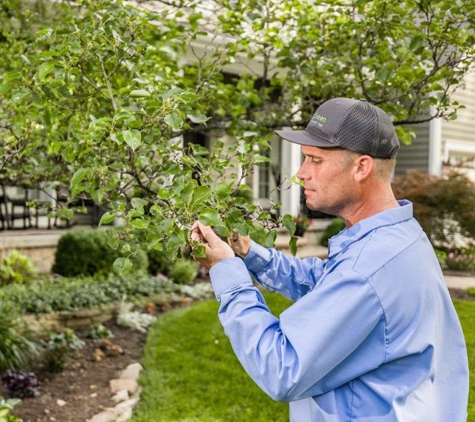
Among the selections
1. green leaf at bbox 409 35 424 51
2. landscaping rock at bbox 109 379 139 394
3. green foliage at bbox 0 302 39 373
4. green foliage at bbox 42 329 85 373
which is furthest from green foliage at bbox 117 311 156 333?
green leaf at bbox 409 35 424 51

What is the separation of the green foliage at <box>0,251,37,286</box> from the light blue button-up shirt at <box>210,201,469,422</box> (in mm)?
7177

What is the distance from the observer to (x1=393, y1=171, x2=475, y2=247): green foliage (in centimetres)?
1110

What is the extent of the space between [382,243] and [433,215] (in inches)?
398

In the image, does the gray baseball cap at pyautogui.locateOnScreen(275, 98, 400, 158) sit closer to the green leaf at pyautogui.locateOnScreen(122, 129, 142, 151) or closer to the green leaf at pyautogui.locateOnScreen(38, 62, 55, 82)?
the green leaf at pyautogui.locateOnScreen(122, 129, 142, 151)

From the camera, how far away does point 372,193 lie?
1.90 meters

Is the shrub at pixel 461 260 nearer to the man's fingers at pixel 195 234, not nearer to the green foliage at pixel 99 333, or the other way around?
the green foliage at pixel 99 333

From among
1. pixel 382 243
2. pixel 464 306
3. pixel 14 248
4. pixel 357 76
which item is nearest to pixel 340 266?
pixel 382 243

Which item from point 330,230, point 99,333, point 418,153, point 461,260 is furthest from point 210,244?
point 418,153

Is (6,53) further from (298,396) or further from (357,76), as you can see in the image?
(298,396)

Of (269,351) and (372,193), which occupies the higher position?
(372,193)

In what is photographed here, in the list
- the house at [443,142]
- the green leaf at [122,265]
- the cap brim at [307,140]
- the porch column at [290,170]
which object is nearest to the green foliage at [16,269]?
the porch column at [290,170]

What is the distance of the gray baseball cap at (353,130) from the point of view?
6.07 feet

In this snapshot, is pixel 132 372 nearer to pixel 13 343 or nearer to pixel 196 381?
pixel 196 381

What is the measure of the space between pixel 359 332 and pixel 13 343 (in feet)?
16.4
